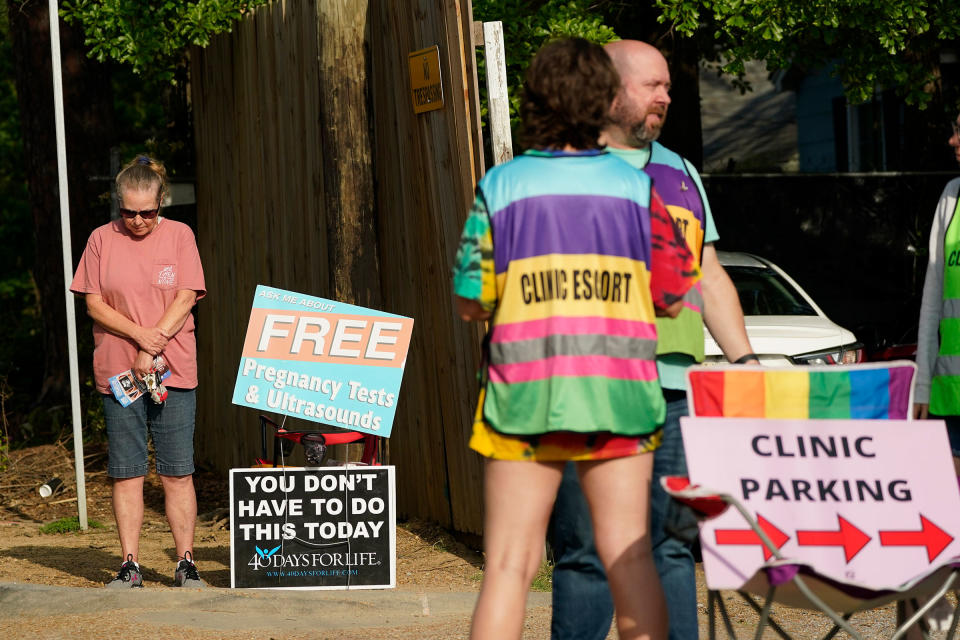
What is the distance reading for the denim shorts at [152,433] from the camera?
5.88 metres

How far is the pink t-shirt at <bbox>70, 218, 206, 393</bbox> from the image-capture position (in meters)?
5.87

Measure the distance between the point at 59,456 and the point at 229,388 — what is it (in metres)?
1.94

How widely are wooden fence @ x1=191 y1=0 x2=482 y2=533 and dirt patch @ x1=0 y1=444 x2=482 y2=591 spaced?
247 mm

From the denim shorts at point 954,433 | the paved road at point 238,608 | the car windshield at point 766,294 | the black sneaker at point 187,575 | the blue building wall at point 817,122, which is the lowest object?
the paved road at point 238,608

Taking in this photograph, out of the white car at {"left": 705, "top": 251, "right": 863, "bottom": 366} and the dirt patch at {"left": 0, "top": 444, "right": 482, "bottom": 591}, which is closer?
the dirt patch at {"left": 0, "top": 444, "right": 482, "bottom": 591}

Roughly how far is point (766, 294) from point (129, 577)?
16.3 ft

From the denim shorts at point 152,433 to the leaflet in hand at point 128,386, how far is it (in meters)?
0.04

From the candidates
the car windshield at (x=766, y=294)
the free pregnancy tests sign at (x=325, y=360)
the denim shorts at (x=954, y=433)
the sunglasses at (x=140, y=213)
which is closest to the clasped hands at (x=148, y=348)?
the free pregnancy tests sign at (x=325, y=360)

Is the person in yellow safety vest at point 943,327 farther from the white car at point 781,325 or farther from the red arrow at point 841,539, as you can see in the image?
the white car at point 781,325

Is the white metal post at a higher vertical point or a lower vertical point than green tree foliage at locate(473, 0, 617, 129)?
lower

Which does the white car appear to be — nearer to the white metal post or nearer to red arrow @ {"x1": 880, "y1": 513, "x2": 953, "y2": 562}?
red arrow @ {"x1": 880, "y1": 513, "x2": 953, "y2": 562}

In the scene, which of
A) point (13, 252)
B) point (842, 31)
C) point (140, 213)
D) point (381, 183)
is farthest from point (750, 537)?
point (13, 252)

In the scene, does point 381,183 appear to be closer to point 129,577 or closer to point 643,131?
point 129,577

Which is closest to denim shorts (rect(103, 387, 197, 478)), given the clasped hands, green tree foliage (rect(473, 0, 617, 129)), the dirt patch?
the clasped hands
